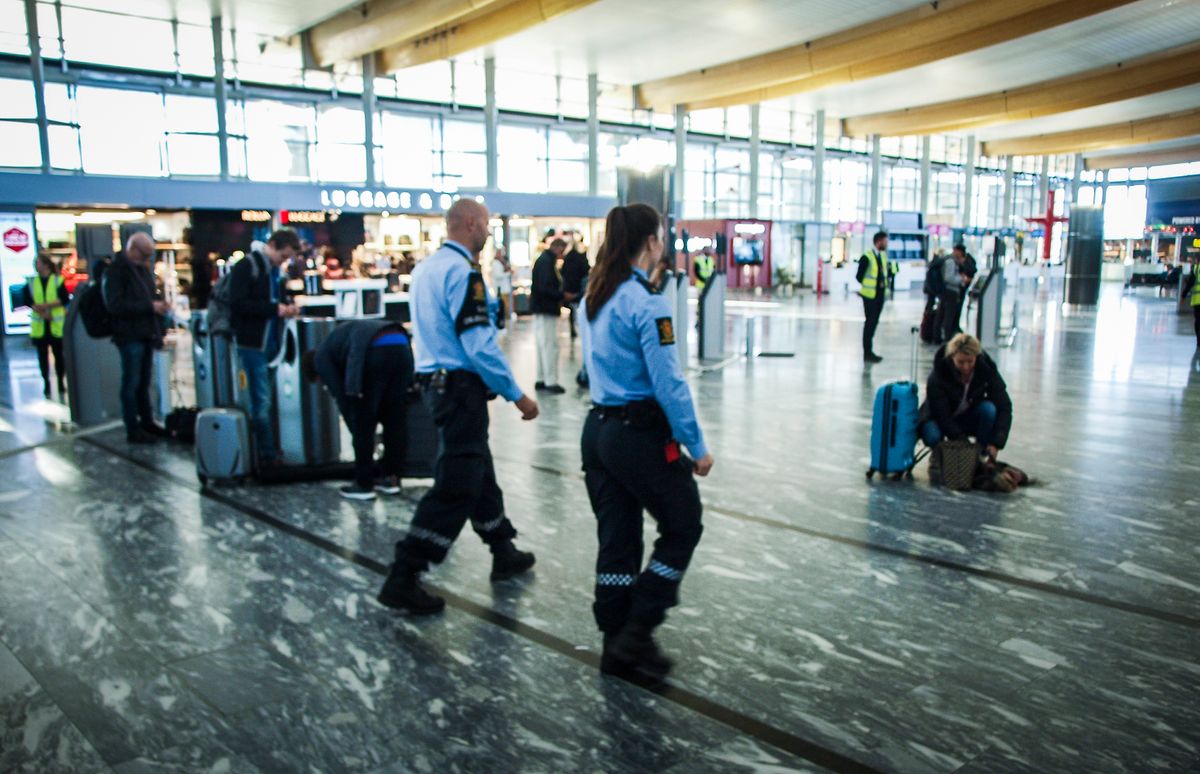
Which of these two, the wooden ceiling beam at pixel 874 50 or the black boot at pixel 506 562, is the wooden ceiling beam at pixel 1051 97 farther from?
the black boot at pixel 506 562

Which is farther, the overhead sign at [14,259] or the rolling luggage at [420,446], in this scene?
the overhead sign at [14,259]

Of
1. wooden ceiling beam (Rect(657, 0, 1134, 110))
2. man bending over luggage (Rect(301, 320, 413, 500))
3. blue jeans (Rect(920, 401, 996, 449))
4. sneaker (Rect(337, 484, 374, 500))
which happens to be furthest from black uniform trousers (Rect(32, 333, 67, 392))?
wooden ceiling beam (Rect(657, 0, 1134, 110))

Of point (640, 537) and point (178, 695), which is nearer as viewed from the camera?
point (178, 695)

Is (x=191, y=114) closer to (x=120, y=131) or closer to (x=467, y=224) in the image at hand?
(x=120, y=131)

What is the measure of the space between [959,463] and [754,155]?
28182 mm

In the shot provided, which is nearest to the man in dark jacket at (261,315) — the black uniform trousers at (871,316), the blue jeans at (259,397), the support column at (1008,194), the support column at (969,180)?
the blue jeans at (259,397)

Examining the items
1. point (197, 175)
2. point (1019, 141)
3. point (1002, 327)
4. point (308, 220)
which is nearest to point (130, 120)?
point (197, 175)

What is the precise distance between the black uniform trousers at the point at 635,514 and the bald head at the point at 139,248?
5.44 metres

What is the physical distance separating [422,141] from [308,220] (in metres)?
5.97

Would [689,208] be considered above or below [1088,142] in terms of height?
below

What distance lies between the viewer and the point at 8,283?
17.0 m

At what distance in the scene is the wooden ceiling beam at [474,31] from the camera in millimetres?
17625

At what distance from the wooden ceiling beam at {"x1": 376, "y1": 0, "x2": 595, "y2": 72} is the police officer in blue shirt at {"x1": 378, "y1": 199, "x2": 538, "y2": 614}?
14617mm

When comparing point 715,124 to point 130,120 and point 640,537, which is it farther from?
point 640,537
